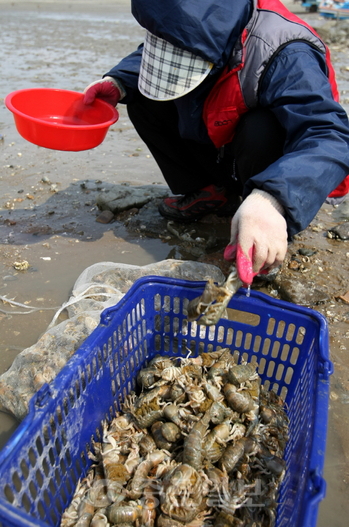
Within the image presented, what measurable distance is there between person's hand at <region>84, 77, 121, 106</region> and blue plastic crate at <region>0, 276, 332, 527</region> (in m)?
1.79

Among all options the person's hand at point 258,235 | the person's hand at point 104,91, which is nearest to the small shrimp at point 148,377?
the person's hand at point 258,235

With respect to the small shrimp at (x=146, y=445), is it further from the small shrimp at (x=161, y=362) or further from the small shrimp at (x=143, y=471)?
the small shrimp at (x=161, y=362)

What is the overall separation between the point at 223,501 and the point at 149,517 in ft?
0.99

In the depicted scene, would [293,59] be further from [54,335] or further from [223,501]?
[223,501]

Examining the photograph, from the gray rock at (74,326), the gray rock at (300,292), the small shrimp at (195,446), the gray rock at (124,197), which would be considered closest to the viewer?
the small shrimp at (195,446)

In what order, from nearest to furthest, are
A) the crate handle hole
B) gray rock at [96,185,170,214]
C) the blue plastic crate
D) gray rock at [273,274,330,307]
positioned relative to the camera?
1. the blue plastic crate
2. the crate handle hole
3. gray rock at [273,274,330,307]
4. gray rock at [96,185,170,214]

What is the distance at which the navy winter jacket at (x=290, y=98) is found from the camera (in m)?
1.98

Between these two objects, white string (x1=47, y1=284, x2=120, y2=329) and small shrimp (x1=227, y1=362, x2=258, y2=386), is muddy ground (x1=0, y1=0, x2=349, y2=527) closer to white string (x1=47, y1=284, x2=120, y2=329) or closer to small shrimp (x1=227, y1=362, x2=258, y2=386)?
white string (x1=47, y1=284, x2=120, y2=329)

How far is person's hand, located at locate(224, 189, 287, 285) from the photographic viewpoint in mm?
1841

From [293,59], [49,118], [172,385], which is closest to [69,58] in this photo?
[49,118]

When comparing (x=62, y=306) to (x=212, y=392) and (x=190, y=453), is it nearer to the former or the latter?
(x=212, y=392)

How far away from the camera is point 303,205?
6.54 feet

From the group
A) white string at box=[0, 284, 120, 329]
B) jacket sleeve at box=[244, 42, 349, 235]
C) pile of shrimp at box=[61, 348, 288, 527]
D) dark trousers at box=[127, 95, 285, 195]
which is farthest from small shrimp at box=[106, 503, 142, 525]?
dark trousers at box=[127, 95, 285, 195]

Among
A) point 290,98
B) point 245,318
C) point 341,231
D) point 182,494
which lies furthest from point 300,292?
point 182,494
